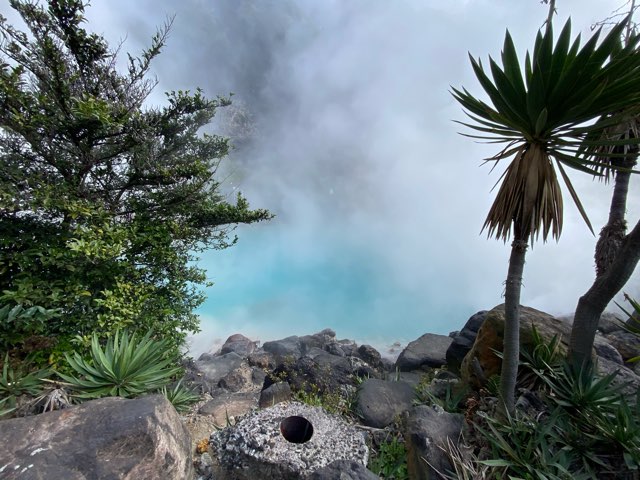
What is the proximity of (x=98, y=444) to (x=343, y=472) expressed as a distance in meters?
2.19

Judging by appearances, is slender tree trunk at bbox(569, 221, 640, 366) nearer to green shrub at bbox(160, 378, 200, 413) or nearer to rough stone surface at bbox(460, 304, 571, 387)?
rough stone surface at bbox(460, 304, 571, 387)

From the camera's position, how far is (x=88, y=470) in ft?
7.86

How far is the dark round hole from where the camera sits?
142 inches

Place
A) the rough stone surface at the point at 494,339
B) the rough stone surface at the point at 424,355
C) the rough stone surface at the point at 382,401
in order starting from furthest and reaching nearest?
the rough stone surface at the point at 424,355 → the rough stone surface at the point at 494,339 → the rough stone surface at the point at 382,401

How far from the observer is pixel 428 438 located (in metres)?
3.23

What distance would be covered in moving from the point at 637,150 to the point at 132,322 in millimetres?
8230

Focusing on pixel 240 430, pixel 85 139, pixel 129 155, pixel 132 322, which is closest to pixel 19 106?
pixel 85 139

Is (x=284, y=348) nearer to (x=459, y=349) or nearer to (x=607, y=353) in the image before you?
(x=459, y=349)

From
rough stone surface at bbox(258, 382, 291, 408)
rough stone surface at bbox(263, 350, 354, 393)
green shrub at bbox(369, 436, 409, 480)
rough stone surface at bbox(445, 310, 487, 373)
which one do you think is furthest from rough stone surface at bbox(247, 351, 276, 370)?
green shrub at bbox(369, 436, 409, 480)

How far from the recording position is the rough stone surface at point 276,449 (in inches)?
124

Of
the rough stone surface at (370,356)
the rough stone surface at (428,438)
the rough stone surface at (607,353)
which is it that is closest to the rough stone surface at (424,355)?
the rough stone surface at (370,356)

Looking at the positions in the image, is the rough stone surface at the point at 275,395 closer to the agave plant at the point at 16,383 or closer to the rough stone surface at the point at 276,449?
the rough stone surface at the point at 276,449

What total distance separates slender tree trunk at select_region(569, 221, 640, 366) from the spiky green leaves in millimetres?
1162

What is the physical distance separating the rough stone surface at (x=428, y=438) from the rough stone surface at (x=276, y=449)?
0.55 m
